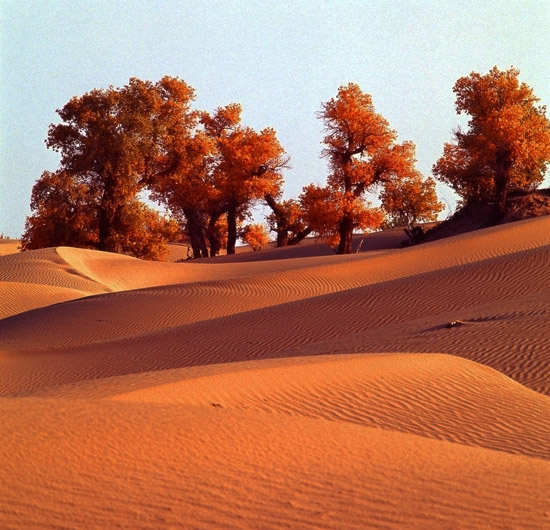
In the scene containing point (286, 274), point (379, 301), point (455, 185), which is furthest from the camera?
point (455, 185)

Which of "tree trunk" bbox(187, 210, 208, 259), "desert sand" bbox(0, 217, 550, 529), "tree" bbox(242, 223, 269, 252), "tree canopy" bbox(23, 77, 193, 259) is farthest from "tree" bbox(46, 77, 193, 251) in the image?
"desert sand" bbox(0, 217, 550, 529)

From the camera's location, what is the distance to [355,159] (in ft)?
124

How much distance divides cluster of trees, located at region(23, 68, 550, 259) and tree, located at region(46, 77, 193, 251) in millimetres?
53

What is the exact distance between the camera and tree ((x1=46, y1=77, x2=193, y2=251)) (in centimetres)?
3834

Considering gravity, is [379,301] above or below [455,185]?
below

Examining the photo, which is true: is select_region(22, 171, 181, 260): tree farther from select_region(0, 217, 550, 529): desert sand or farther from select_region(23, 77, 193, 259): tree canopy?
select_region(0, 217, 550, 529): desert sand

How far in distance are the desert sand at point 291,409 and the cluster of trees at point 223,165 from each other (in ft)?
57.6

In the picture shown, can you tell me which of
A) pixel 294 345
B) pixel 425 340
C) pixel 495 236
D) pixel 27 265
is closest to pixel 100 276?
pixel 27 265

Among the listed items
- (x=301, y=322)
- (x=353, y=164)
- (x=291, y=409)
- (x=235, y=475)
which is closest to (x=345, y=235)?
(x=353, y=164)

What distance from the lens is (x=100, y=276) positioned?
1152 inches

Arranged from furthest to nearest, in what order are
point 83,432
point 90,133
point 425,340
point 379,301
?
point 90,133 → point 379,301 → point 425,340 → point 83,432

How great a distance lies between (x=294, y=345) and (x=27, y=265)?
16306 millimetres

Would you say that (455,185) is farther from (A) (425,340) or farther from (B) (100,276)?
(A) (425,340)

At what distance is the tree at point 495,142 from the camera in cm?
3675
